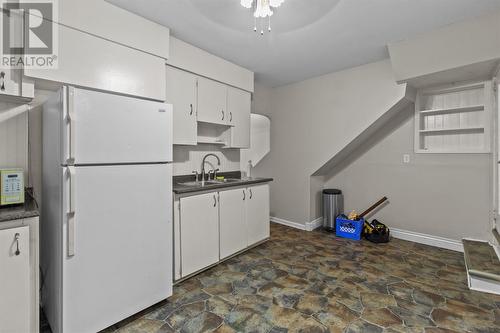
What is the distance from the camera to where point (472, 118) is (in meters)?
2.93

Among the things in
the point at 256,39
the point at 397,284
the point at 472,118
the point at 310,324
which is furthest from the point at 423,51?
the point at 310,324

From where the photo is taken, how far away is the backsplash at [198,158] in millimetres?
2783

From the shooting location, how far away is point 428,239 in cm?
317

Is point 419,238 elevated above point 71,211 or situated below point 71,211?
below

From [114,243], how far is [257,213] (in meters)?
1.79

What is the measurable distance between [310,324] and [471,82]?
132 inches

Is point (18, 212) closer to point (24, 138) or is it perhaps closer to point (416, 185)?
point (24, 138)

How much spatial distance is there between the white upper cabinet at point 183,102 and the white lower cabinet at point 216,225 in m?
0.70

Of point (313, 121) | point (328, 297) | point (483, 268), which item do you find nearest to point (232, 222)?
point (328, 297)

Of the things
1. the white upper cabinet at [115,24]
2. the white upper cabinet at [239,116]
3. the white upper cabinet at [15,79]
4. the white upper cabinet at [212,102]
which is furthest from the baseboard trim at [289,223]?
the white upper cabinet at [15,79]

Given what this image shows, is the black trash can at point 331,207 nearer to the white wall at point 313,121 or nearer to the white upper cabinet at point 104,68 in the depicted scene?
the white wall at point 313,121

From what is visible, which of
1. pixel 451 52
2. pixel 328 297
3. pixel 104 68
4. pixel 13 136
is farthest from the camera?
pixel 451 52

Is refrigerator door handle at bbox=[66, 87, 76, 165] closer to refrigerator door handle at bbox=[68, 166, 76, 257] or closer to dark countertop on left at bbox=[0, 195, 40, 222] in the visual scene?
refrigerator door handle at bbox=[68, 166, 76, 257]

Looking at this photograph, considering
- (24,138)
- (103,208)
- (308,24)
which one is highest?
(308,24)
